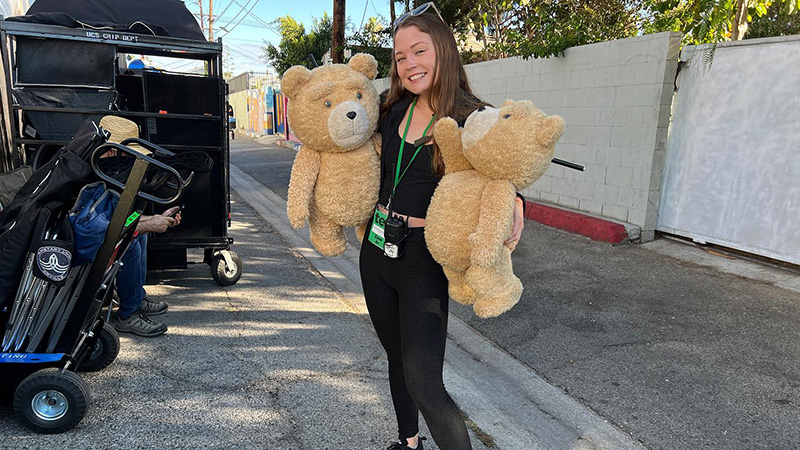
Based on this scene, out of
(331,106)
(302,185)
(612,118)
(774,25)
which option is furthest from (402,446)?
(774,25)

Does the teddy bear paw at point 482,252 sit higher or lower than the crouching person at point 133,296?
higher

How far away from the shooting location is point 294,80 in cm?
209

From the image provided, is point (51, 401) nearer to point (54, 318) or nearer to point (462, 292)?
point (54, 318)

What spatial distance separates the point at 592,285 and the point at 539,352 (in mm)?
1484

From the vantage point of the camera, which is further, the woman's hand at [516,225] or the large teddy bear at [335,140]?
the large teddy bear at [335,140]

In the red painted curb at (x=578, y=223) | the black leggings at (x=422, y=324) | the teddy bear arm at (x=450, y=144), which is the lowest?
the red painted curb at (x=578, y=223)

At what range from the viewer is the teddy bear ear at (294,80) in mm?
2082

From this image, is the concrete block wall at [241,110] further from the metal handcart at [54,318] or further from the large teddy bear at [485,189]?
the large teddy bear at [485,189]

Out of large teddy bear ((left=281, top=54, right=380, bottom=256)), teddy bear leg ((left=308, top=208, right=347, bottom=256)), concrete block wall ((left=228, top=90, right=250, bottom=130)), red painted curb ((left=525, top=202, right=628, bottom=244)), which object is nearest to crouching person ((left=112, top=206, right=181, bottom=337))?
teddy bear leg ((left=308, top=208, right=347, bottom=256))

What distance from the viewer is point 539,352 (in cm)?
364

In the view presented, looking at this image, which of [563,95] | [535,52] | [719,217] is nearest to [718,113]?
[719,217]

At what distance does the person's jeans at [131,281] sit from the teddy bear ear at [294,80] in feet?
6.75

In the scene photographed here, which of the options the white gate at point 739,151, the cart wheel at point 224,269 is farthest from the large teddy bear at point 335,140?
the white gate at point 739,151

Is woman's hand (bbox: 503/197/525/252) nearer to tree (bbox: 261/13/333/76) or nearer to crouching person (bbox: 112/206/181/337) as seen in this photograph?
crouching person (bbox: 112/206/181/337)
